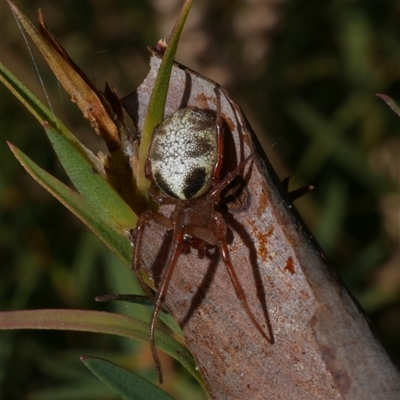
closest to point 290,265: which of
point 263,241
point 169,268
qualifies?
point 263,241

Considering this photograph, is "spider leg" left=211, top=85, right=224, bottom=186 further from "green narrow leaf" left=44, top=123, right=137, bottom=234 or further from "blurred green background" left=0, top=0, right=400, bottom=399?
"blurred green background" left=0, top=0, right=400, bottom=399

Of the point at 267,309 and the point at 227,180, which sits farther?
the point at 227,180

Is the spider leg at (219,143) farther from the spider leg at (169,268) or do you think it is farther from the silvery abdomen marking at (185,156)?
the spider leg at (169,268)

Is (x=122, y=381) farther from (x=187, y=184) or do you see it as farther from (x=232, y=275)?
(x=187, y=184)

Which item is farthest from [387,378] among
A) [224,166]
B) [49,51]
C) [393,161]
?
[393,161]

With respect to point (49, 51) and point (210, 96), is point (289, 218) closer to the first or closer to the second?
point (210, 96)

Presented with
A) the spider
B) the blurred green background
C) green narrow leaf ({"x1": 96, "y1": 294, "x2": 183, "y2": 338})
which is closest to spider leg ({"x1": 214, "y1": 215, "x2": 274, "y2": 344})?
the spider
